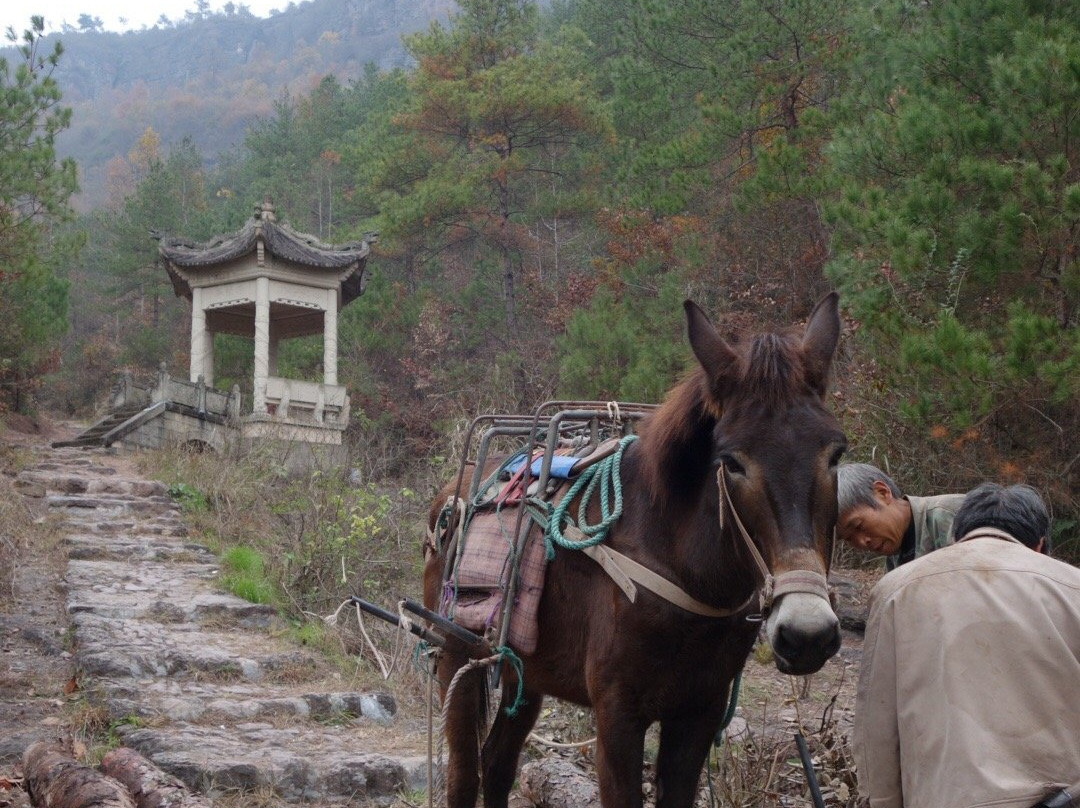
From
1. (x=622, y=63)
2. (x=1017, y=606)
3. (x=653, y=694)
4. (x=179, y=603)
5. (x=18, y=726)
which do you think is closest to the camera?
(x=1017, y=606)

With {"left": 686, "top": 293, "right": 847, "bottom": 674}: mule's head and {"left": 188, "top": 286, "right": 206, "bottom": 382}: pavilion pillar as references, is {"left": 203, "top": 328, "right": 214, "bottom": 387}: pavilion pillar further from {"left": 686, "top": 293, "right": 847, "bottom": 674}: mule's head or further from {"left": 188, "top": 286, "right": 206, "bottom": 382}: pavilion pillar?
{"left": 686, "top": 293, "right": 847, "bottom": 674}: mule's head

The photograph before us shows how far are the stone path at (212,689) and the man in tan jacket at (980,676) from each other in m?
3.20

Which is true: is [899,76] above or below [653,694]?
above

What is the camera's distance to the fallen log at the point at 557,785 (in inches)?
165

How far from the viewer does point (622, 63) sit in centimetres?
1686

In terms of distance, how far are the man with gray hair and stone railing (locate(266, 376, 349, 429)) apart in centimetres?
1498

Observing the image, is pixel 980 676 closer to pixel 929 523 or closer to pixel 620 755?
pixel 929 523

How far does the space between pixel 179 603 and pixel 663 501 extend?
573 cm

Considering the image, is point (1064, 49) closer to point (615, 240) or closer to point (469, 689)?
point (469, 689)

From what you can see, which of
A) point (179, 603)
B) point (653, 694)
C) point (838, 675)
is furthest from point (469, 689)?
point (179, 603)

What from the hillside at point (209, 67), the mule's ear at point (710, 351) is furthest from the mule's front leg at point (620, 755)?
the hillside at point (209, 67)

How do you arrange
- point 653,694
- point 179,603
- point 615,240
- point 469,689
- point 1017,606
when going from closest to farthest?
1. point 1017,606
2. point 653,694
3. point 469,689
4. point 179,603
5. point 615,240

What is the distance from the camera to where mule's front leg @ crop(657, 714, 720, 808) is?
9.41 feet

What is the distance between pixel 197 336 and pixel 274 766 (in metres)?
15.2
